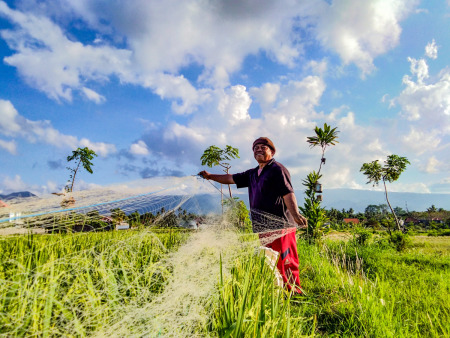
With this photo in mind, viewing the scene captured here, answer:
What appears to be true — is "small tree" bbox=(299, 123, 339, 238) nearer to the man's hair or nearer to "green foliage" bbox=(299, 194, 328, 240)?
"green foliage" bbox=(299, 194, 328, 240)

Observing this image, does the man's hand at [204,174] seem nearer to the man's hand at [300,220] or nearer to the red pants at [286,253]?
the red pants at [286,253]

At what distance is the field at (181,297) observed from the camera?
149cm

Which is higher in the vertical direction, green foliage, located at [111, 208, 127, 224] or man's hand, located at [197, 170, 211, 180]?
man's hand, located at [197, 170, 211, 180]

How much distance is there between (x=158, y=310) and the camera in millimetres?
1503

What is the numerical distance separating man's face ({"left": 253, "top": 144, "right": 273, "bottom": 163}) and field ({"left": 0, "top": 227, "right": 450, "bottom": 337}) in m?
1.08

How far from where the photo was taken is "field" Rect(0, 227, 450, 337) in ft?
4.88

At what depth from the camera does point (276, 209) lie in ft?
10.9

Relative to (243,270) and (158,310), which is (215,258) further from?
(158,310)

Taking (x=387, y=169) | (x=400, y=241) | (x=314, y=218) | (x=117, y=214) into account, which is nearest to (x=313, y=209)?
(x=314, y=218)

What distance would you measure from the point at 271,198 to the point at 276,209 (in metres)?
0.15

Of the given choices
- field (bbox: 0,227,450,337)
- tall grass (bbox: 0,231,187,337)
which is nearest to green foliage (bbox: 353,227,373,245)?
field (bbox: 0,227,450,337)

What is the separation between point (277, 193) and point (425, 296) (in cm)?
267

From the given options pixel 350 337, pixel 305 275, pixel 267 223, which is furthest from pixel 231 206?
pixel 350 337

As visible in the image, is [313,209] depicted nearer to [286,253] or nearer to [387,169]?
[286,253]
